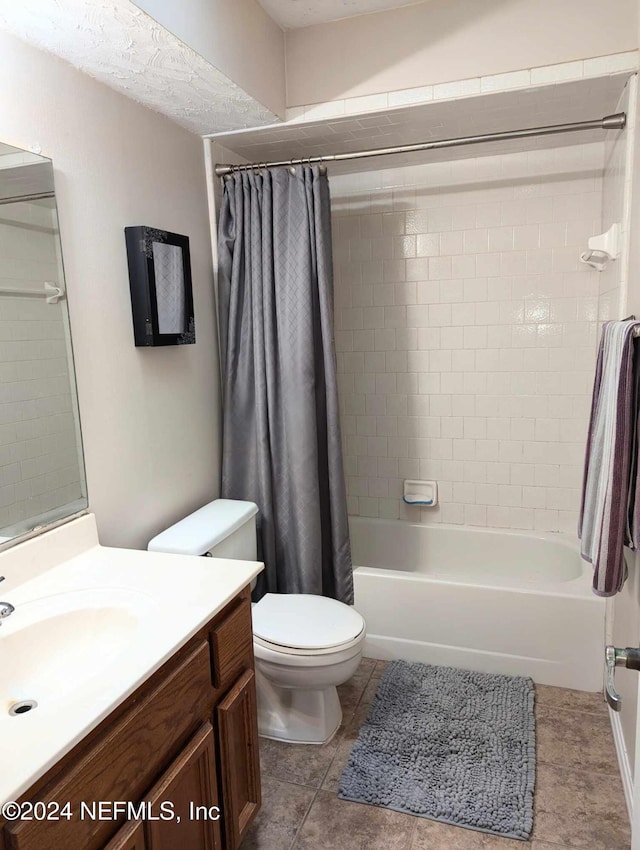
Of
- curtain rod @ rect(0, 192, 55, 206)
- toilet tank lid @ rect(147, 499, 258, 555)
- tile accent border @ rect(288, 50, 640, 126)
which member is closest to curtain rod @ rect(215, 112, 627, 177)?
tile accent border @ rect(288, 50, 640, 126)

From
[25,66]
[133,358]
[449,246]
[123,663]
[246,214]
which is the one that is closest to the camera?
[123,663]

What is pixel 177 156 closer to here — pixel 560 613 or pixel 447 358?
pixel 447 358

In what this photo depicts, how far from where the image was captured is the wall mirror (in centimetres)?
156

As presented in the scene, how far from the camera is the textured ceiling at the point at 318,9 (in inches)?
84.8

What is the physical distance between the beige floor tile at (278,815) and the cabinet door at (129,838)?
0.73 meters

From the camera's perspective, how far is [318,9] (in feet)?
7.23

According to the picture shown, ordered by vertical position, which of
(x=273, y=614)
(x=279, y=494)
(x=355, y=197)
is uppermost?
(x=355, y=197)

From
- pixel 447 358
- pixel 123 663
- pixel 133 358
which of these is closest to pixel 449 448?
pixel 447 358

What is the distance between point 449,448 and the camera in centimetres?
308

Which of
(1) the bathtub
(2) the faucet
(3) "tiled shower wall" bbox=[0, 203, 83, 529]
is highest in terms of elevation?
(3) "tiled shower wall" bbox=[0, 203, 83, 529]

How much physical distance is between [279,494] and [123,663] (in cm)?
144

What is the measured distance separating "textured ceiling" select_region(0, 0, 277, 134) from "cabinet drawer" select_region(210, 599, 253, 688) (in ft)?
4.92

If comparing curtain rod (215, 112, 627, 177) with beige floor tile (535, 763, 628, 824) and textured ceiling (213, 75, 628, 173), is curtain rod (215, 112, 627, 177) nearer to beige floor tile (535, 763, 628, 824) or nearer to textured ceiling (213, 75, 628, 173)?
textured ceiling (213, 75, 628, 173)

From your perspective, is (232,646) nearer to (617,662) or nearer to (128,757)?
(128,757)
